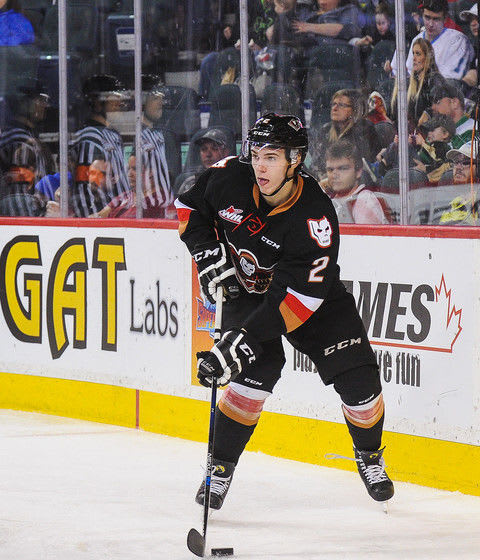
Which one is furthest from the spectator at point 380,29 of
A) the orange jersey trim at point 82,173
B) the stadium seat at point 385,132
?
the orange jersey trim at point 82,173

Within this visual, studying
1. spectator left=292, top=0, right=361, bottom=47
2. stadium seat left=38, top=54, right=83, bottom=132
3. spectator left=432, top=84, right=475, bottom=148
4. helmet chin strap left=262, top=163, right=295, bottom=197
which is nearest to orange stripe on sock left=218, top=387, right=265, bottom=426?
helmet chin strap left=262, top=163, right=295, bottom=197

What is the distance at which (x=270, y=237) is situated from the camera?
367 centimetres

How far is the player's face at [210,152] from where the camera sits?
18.7 ft

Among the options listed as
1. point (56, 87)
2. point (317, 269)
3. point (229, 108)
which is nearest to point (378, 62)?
point (229, 108)

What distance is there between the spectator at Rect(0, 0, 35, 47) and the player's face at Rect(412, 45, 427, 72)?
2373 millimetres

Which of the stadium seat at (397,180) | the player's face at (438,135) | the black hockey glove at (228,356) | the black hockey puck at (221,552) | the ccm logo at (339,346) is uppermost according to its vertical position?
the player's face at (438,135)

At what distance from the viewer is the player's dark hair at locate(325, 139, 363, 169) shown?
5133 millimetres

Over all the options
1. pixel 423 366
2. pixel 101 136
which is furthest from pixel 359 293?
pixel 101 136

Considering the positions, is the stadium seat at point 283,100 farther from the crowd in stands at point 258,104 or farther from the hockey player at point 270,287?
the hockey player at point 270,287

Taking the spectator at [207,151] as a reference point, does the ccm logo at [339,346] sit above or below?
below

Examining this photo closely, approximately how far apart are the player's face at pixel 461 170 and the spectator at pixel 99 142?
1.94 metres

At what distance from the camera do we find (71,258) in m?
5.88

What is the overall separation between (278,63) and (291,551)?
2609mm

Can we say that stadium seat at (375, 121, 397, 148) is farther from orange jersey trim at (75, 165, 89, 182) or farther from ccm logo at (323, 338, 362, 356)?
orange jersey trim at (75, 165, 89, 182)
